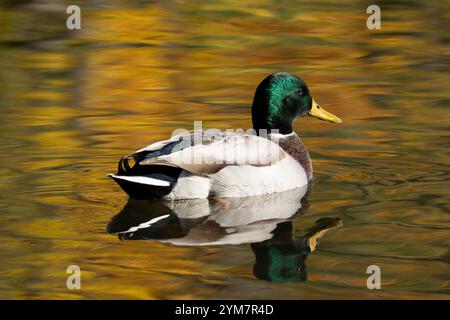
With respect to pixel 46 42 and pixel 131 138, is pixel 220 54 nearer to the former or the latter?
pixel 46 42

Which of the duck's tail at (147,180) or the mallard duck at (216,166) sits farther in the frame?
the mallard duck at (216,166)

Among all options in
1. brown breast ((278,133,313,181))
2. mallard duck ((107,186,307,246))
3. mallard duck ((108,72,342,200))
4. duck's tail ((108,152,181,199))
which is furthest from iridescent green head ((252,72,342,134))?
duck's tail ((108,152,181,199))

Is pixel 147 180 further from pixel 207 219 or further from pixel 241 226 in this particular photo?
pixel 241 226

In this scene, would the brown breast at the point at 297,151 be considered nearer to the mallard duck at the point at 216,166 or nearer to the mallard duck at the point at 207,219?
the mallard duck at the point at 216,166

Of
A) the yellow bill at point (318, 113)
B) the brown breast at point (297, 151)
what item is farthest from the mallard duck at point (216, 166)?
the yellow bill at point (318, 113)

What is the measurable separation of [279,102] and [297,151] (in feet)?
1.58

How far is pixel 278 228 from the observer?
8039 millimetres

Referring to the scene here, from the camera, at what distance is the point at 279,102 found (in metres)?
9.77

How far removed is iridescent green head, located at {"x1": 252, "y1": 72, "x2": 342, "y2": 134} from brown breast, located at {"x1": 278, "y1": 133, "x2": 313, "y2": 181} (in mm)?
132

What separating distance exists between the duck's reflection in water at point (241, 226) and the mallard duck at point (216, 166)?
96mm

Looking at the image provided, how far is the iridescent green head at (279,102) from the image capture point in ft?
31.8

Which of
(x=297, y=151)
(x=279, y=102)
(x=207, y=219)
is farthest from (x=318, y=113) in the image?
(x=207, y=219)

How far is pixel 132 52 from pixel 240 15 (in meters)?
2.77
